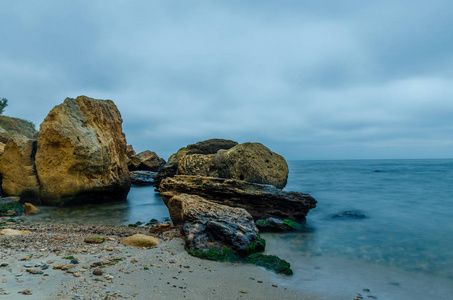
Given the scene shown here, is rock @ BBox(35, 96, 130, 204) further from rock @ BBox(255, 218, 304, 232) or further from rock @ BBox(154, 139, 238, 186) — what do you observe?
rock @ BBox(255, 218, 304, 232)

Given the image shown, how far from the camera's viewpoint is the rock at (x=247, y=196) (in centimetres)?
881

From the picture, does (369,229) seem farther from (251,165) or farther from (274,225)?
(251,165)

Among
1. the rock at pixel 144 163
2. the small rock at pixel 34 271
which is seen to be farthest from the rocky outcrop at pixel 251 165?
the rock at pixel 144 163

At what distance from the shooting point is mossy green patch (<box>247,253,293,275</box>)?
4828mm

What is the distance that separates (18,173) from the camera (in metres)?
10.6

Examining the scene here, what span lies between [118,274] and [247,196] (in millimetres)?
5485

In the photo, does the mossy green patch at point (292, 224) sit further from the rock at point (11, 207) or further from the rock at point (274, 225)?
the rock at point (11, 207)

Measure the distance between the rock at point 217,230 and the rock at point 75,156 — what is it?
603 centimetres

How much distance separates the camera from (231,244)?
5.51 meters

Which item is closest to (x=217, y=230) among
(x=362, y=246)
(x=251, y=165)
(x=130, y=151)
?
(x=362, y=246)

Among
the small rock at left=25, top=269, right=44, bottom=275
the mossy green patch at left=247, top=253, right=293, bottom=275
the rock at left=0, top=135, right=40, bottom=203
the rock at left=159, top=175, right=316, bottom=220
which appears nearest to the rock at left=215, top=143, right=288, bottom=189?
the rock at left=159, top=175, right=316, bottom=220

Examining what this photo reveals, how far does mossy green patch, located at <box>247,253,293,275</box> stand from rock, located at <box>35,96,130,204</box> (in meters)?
8.16

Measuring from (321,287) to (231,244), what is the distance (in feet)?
5.83

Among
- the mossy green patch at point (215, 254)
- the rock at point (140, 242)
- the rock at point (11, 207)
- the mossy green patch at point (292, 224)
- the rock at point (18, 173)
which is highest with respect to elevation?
the rock at point (18, 173)
